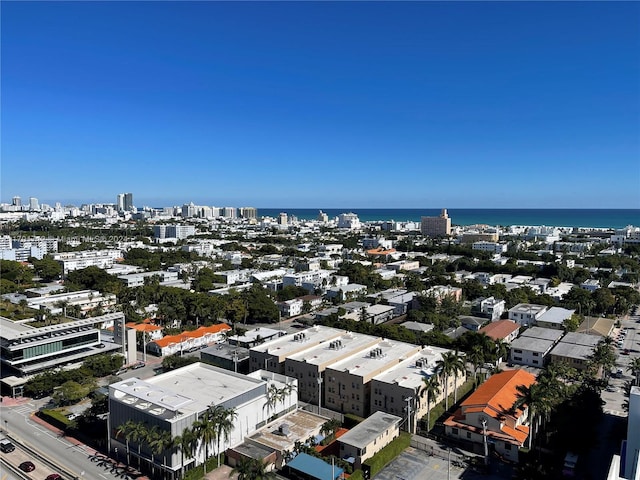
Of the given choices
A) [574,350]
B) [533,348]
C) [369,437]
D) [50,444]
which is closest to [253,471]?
[369,437]

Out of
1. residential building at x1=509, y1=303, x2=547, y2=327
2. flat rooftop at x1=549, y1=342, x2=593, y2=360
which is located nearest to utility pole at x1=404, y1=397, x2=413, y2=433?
flat rooftop at x1=549, y1=342, x2=593, y2=360

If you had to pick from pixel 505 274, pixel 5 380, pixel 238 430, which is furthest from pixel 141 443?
pixel 505 274

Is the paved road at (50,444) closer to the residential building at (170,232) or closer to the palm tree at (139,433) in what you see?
the palm tree at (139,433)

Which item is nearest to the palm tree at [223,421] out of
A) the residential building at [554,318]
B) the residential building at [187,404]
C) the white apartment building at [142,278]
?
the residential building at [187,404]

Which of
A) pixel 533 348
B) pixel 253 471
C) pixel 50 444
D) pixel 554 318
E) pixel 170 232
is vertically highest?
pixel 170 232

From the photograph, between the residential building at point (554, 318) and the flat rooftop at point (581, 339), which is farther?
the residential building at point (554, 318)

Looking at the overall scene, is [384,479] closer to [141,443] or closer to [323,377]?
[323,377]

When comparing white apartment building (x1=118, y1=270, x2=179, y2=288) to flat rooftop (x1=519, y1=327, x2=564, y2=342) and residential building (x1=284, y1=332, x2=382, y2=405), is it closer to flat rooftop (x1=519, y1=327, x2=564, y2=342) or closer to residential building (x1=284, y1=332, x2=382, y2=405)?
residential building (x1=284, y1=332, x2=382, y2=405)

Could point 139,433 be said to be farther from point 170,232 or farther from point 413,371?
point 170,232
